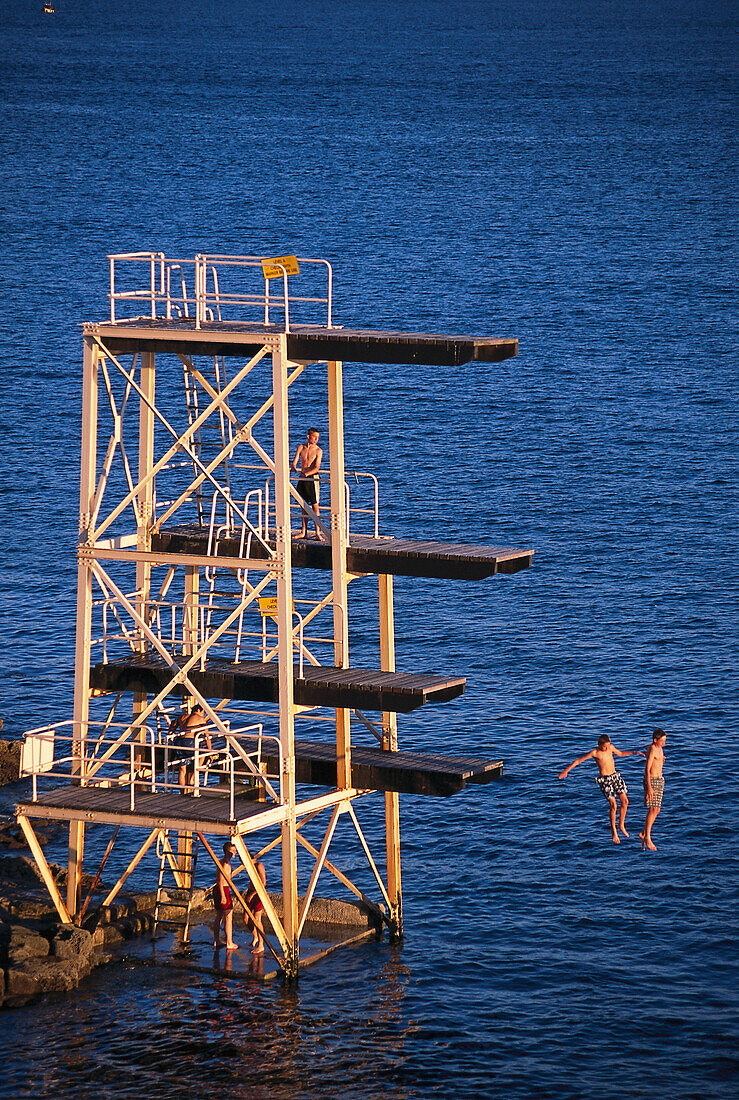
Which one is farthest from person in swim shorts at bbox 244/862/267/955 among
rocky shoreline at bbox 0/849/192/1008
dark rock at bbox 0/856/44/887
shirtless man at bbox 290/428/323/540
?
shirtless man at bbox 290/428/323/540

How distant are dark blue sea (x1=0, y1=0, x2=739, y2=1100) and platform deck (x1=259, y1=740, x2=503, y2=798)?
14.9 feet

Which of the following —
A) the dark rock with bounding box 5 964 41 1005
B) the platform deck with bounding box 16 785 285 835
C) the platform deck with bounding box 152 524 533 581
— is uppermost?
the platform deck with bounding box 152 524 533 581

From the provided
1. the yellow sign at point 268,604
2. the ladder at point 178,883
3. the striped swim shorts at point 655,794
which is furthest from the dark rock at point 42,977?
the striped swim shorts at point 655,794

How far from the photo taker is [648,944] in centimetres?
4462

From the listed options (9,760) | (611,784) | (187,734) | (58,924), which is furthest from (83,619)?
(9,760)

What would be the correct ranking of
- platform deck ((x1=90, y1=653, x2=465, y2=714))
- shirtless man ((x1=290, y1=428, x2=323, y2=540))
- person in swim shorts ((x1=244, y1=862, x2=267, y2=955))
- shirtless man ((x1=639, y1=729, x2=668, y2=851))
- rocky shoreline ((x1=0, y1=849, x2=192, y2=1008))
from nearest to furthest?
shirtless man ((x1=639, y1=729, x2=668, y2=851)) < platform deck ((x1=90, y1=653, x2=465, y2=714)) < rocky shoreline ((x1=0, y1=849, x2=192, y2=1008)) < person in swim shorts ((x1=244, y1=862, x2=267, y2=955)) < shirtless man ((x1=290, y1=428, x2=323, y2=540))

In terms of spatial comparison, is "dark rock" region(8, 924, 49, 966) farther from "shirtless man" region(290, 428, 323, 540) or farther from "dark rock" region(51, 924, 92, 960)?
"shirtless man" region(290, 428, 323, 540)

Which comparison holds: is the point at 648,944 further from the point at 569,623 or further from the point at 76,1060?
the point at 569,623

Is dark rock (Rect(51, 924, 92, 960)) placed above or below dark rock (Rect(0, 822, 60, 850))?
below

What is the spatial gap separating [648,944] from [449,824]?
1005 cm

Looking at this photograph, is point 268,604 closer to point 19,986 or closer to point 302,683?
point 302,683

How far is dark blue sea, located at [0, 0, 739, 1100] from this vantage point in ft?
127

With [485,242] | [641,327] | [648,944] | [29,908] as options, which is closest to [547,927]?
[648,944]

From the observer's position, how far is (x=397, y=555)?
40688 mm
